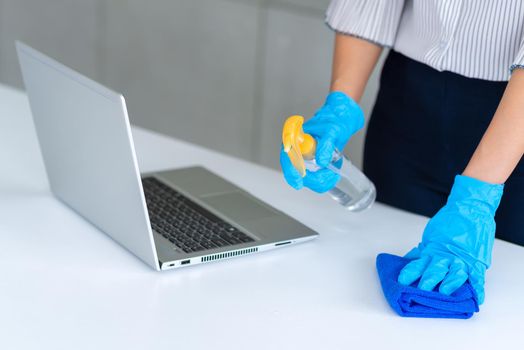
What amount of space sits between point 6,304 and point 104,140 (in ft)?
0.96

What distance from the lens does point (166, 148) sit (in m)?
2.02

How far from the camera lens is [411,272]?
141 cm

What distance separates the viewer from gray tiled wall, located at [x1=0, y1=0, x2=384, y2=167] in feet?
10.5

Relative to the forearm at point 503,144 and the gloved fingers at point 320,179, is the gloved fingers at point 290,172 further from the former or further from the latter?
the forearm at point 503,144

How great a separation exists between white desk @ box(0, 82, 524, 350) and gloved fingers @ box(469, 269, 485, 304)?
0.02m

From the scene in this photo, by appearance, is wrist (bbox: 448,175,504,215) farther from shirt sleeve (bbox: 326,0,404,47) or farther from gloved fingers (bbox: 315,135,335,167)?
shirt sleeve (bbox: 326,0,404,47)

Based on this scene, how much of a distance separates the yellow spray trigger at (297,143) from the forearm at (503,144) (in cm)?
27

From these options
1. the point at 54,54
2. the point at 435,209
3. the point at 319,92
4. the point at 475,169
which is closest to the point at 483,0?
the point at 475,169

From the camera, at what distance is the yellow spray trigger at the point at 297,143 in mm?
1442

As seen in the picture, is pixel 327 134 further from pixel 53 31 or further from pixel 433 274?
pixel 53 31

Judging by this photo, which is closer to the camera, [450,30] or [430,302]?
[430,302]

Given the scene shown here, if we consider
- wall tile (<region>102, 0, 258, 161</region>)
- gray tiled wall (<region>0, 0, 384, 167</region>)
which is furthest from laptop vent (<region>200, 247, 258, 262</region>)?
wall tile (<region>102, 0, 258, 161</region>)

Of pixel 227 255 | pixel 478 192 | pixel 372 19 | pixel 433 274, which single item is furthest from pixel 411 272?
pixel 372 19

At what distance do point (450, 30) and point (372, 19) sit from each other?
0.62 ft
